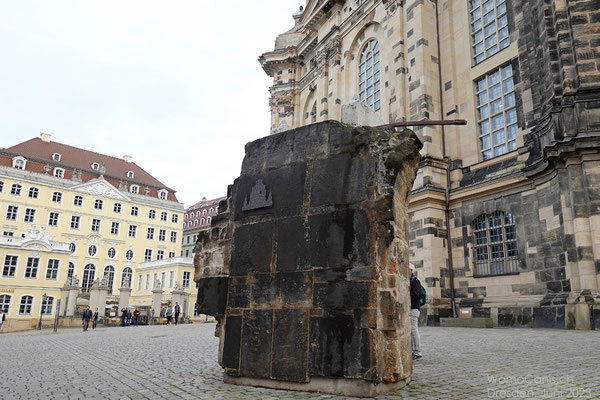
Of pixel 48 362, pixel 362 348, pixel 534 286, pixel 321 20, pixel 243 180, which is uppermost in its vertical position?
pixel 321 20

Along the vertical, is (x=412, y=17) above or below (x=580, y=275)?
above

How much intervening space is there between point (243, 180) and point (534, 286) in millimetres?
13474

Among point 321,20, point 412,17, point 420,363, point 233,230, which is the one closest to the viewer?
point 233,230

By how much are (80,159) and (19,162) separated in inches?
363

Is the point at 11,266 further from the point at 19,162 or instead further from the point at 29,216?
the point at 19,162

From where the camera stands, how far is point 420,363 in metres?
6.87

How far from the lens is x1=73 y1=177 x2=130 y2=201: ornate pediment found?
55.4 meters

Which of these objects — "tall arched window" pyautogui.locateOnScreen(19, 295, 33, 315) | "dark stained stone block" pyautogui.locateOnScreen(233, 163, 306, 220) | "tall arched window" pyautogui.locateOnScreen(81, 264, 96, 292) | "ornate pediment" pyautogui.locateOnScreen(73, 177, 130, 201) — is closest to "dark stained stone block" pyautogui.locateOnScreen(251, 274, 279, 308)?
"dark stained stone block" pyautogui.locateOnScreen(233, 163, 306, 220)

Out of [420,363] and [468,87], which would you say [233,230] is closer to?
[420,363]

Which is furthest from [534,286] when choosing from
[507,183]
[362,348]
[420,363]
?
[362,348]

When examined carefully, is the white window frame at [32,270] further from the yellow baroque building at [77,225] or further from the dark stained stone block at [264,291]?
the dark stained stone block at [264,291]

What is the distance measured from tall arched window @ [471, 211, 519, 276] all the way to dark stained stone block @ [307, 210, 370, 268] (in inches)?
542

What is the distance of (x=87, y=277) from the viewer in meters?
54.3

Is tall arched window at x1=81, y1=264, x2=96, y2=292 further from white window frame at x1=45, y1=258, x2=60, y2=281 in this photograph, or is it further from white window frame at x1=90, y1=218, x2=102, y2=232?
white window frame at x1=45, y1=258, x2=60, y2=281
